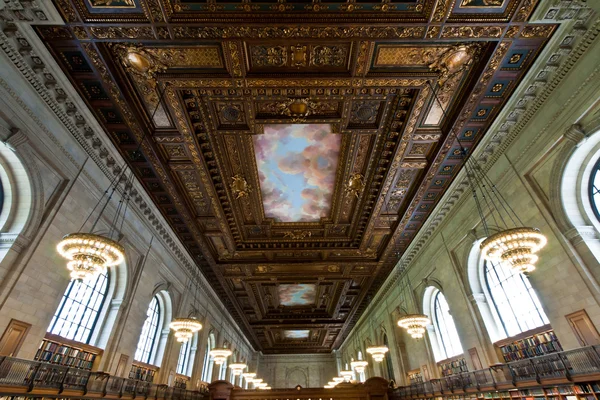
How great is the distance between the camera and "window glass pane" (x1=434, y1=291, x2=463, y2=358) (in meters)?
10.5

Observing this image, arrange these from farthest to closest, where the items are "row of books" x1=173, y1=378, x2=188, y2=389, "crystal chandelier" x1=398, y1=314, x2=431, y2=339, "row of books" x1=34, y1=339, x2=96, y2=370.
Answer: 1. "row of books" x1=173, y1=378, x2=188, y2=389
2. "crystal chandelier" x1=398, y1=314, x2=431, y2=339
3. "row of books" x1=34, y1=339, x2=96, y2=370

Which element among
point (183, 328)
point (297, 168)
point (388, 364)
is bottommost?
point (388, 364)

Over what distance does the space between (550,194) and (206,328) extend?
15.2 metres

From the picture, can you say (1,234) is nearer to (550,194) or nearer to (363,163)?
(363,163)

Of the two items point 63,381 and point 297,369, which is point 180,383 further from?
point 297,369

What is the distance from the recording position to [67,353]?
22.2ft

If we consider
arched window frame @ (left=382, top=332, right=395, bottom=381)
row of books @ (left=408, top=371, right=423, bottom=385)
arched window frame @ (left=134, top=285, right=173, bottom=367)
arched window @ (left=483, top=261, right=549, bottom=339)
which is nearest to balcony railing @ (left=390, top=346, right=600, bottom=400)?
arched window @ (left=483, top=261, right=549, bottom=339)

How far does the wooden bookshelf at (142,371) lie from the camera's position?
927cm

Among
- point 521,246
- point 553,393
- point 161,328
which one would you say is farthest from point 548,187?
point 161,328

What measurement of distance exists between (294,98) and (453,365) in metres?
10.2

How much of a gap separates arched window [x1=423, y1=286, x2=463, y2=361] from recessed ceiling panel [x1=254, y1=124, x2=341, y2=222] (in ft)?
18.1

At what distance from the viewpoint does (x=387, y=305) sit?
16.4m

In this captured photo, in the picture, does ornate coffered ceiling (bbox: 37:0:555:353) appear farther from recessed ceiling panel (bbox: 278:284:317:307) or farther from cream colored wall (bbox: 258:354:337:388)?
cream colored wall (bbox: 258:354:337:388)

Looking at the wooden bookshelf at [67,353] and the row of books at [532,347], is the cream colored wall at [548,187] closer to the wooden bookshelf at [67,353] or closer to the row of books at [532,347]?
the row of books at [532,347]
